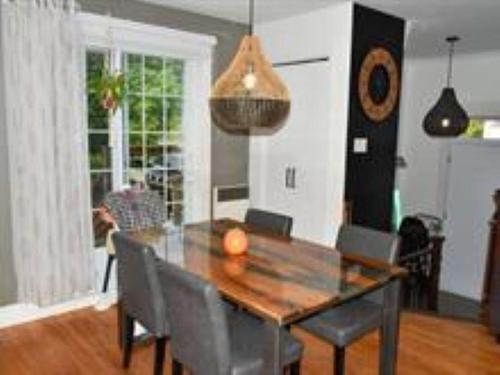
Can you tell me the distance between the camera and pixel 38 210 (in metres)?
3.09

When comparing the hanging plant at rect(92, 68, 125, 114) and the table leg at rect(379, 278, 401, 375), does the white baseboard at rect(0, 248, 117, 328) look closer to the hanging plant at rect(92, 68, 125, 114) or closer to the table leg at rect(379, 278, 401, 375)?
the hanging plant at rect(92, 68, 125, 114)

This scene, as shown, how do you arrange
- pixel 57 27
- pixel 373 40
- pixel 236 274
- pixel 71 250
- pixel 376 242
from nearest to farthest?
pixel 236 274 → pixel 376 242 → pixel 57 27 → pixel 71 250 → pixel 373 40

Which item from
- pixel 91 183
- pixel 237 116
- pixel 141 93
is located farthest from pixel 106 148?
pixel 237 116

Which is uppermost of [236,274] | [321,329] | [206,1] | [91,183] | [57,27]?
[206,1]

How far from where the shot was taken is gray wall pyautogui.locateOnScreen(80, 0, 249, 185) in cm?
352

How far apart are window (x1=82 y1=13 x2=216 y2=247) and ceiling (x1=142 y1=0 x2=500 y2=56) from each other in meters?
0.32

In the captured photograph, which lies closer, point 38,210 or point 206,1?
point 38,210

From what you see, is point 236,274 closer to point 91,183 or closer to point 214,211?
point 91,183

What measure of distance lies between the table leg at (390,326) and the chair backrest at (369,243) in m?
0.21

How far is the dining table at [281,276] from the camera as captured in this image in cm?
176

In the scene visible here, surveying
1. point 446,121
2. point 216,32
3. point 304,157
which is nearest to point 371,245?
point 304,157

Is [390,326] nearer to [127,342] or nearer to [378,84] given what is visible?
[127,342]

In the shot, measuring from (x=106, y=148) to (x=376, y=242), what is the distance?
2.35 metres

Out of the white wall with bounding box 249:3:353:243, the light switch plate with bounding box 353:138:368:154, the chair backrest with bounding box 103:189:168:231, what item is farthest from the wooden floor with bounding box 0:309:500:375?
the light switch plate with bounding box 353:138:368:154
